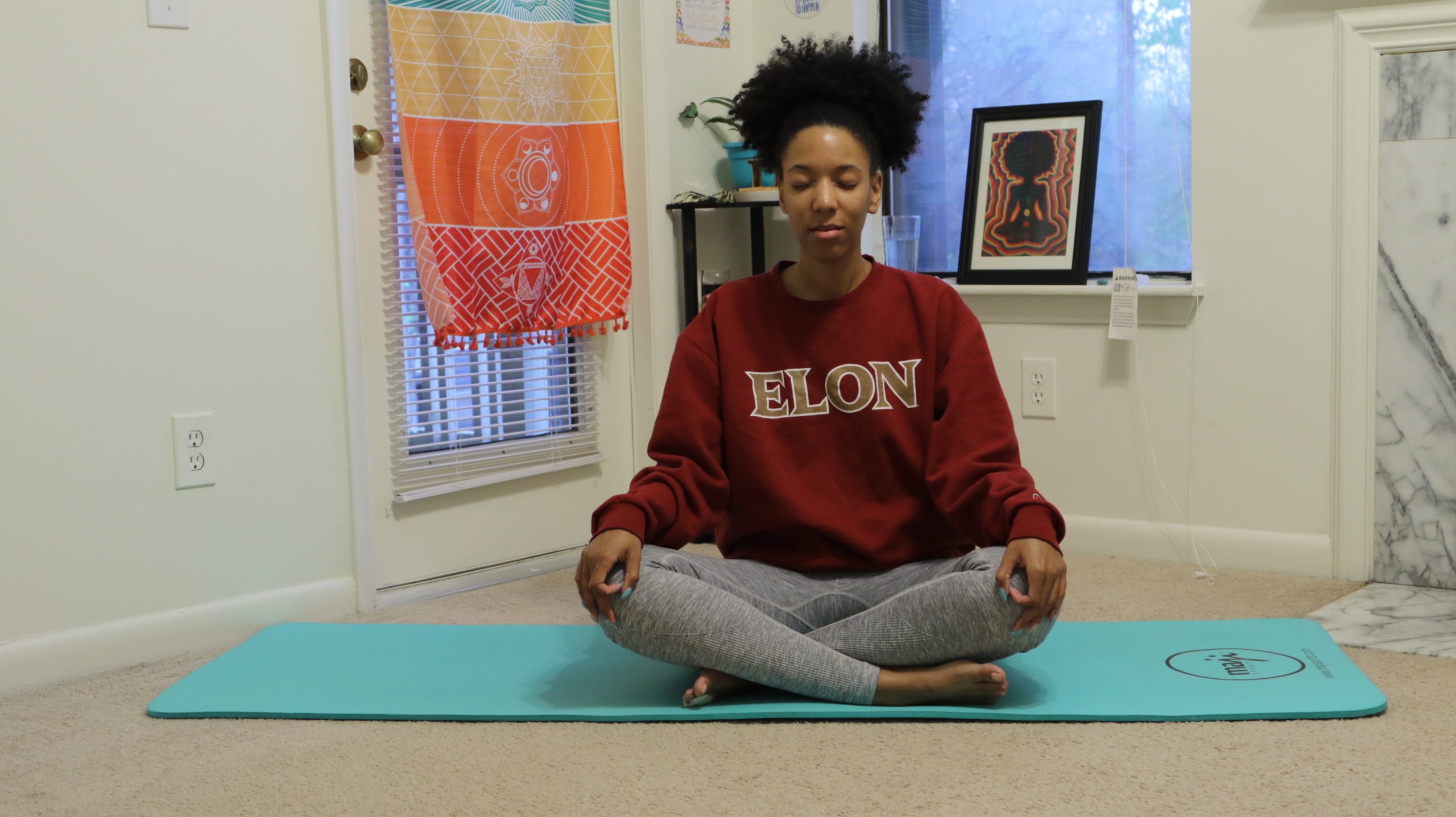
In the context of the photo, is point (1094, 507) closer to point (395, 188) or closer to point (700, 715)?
point (700, 715)

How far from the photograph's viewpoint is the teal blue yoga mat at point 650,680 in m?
1.61

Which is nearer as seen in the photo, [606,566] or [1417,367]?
[606,566]

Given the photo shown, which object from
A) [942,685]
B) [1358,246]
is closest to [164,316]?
[942,685]

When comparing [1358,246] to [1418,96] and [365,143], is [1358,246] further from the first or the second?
[365,143]

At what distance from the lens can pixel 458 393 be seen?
251 cm

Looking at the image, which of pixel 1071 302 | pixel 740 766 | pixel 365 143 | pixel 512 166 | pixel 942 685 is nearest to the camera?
pixel 740 766

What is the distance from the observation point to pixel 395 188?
238 cm

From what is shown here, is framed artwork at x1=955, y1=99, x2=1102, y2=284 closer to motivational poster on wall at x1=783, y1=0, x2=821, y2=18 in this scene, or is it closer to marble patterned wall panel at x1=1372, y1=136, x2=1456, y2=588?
motivational poster on wall at x1=783, y1=0, x2=821, y2=18

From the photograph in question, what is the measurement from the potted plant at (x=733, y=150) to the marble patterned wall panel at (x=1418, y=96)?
4.02ft

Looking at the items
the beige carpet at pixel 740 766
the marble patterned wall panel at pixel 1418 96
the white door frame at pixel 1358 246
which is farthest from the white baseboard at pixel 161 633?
the marble patterned wall panel at pixel 1418 96

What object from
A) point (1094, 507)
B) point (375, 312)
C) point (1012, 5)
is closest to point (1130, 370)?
point (1094, 507)

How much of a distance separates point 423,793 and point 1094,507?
5.45ft

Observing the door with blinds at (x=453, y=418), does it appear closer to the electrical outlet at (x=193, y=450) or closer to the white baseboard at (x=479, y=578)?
the white baseboard at (x=479, y=578)

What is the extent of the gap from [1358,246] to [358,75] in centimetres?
187
